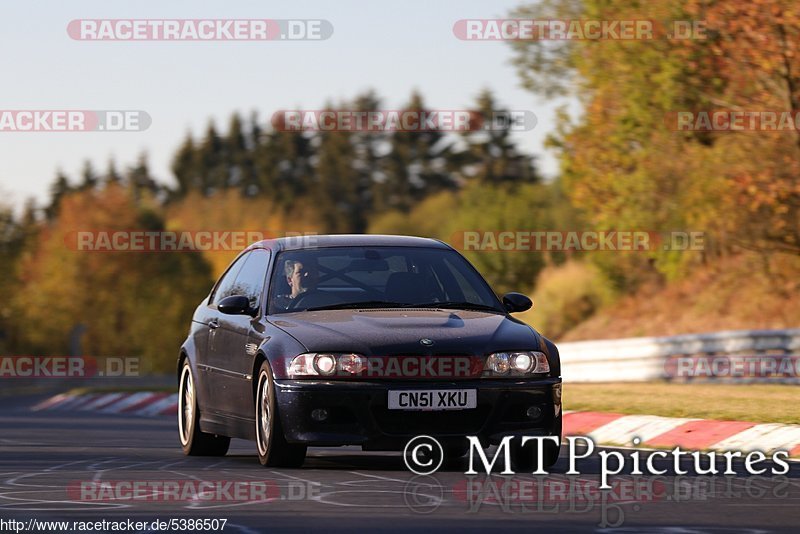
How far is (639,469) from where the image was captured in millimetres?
11750

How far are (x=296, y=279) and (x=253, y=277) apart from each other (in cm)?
72

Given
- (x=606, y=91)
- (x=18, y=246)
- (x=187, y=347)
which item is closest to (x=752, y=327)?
(x=606, y=91)

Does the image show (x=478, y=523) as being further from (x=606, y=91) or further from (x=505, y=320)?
(x=606, y=91)

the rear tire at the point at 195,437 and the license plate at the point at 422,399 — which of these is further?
Result: the rear tire at the point at 195,437

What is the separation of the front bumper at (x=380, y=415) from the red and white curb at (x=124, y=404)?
14315mm

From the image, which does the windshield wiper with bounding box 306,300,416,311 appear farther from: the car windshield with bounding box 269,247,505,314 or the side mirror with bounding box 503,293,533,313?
the side mirror with bounding box 503,293,533,313

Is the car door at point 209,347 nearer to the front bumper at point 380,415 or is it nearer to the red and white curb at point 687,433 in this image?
the front bumper at point 380,415

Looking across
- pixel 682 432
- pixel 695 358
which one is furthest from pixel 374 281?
pixel 695 358

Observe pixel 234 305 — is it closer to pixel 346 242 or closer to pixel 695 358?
pixel 346 242

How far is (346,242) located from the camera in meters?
13.1

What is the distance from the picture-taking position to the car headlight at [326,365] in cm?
1135

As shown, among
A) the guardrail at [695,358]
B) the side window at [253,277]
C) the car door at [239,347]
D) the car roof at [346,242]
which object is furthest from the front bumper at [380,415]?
the guardrail at [695,358]

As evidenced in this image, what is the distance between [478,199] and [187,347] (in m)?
64.8

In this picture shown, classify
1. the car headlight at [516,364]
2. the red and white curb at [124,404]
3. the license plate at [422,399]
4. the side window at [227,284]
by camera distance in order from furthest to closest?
the red and white curb at [124,404] < the side window at [227,284] < the car headlight at [516,364] < the license plate at [422,399]
